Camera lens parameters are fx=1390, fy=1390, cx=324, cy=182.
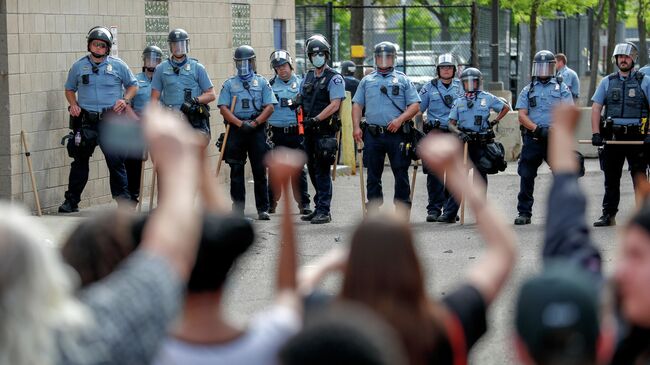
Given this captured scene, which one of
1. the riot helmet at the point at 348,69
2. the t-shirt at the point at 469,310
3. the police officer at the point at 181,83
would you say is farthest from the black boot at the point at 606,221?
the t-shirt at the point at 469,310

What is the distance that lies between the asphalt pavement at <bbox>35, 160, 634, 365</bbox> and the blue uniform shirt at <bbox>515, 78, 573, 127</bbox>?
1083 millimetres

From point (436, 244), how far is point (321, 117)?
8.27 feet

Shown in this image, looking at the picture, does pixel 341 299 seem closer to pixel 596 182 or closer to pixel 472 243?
pixel 472 243

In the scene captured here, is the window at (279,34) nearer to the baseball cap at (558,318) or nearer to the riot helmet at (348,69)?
the riot helmet at (348,69)

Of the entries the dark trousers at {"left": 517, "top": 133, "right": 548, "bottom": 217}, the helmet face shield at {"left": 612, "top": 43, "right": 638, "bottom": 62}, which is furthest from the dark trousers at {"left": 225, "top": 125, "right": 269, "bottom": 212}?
the helmet face shield at {"left": 612, "top": 43, "right": 638, "bottom": 62}

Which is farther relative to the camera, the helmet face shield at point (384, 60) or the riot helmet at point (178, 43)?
the riot helmet at point (178, 43)

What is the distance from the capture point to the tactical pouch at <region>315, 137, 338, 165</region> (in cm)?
1484

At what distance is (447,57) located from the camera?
15617mm

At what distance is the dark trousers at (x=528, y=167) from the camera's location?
14.4 meters

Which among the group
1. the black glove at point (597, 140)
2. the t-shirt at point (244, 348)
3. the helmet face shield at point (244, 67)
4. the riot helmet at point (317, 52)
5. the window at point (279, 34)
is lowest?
the t-shirt at point (244, 348)

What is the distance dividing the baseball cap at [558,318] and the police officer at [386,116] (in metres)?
11.5

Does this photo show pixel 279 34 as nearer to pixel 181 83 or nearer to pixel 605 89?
pixel 181 83

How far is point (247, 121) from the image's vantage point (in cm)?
1486

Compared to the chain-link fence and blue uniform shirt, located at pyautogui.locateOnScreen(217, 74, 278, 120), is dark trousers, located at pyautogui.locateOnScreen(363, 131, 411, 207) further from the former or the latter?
the chain-link fence
